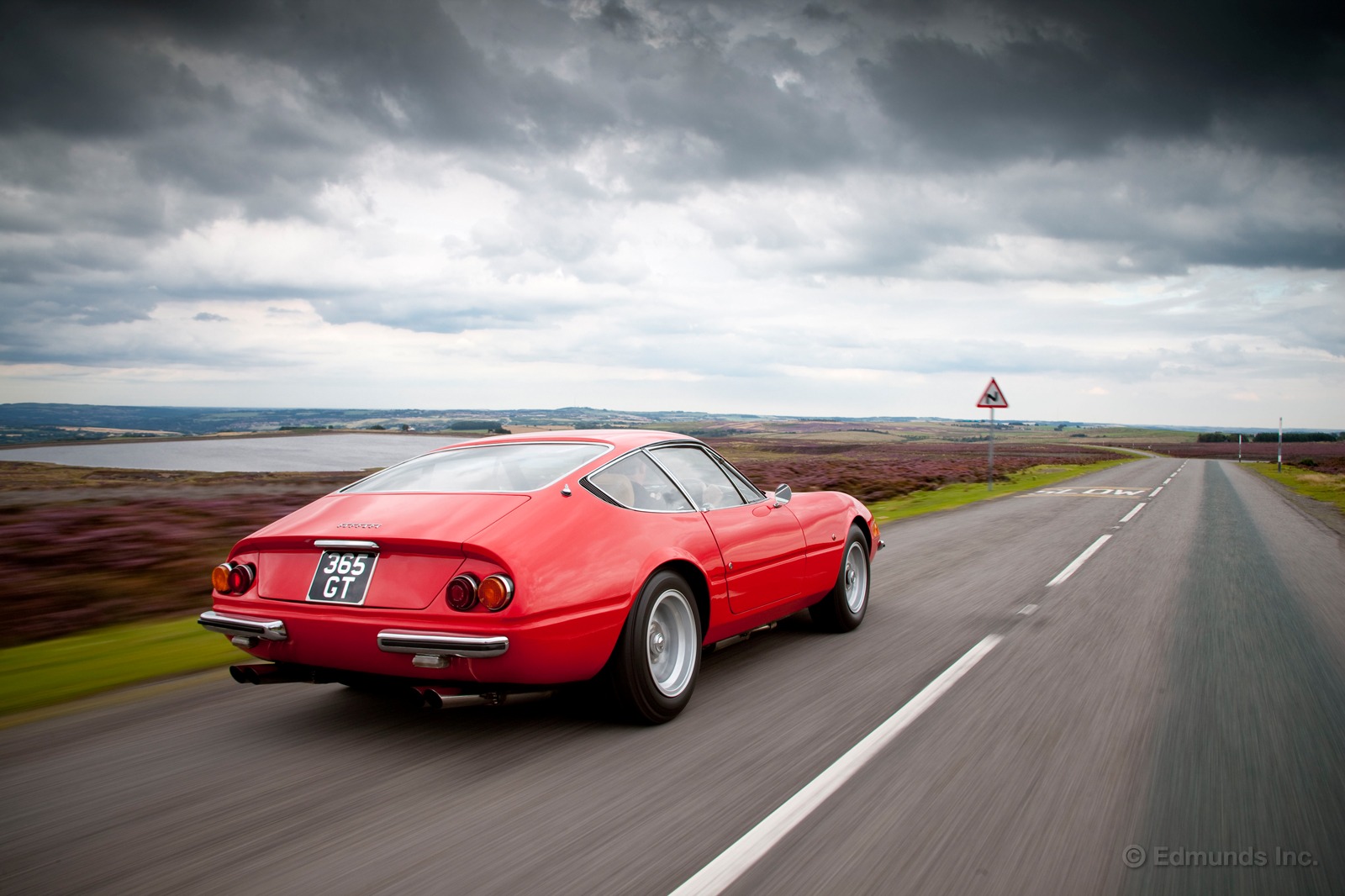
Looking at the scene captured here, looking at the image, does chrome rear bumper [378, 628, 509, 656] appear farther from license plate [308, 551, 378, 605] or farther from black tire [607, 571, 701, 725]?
black tire [607, 571, 701, 725]

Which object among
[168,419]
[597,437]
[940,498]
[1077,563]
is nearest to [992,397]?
[940,498]

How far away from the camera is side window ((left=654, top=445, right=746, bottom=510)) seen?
4.79 m

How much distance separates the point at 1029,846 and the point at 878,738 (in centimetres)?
101

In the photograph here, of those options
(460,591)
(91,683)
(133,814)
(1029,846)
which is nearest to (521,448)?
(460,591)

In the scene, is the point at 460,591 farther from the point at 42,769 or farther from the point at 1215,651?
the point at 1215,651

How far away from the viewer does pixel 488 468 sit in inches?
174

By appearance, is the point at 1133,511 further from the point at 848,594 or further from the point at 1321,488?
the point at 1321,488

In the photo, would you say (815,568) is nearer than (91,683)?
No

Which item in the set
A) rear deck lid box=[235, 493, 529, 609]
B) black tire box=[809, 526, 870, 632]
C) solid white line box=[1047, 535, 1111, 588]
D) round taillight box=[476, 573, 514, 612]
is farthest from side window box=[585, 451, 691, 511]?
solid white line box=[1047, 535, 1111, 588]

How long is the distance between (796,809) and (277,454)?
53.5 feet

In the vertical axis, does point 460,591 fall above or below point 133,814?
above

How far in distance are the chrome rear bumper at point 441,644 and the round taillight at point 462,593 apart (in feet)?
0.40

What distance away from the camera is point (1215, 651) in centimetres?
536

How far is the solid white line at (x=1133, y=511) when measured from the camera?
14.7m
